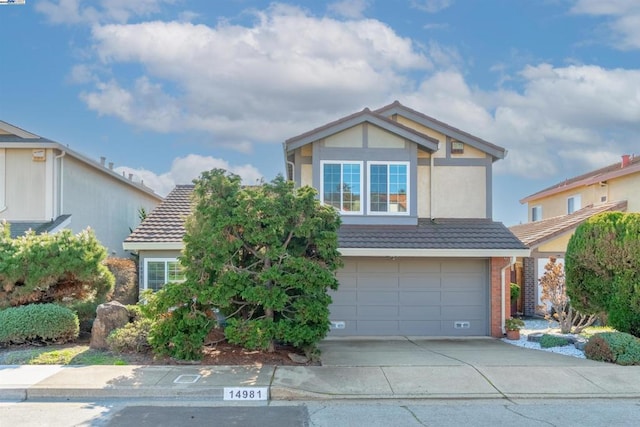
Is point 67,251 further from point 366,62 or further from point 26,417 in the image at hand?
point 366,62

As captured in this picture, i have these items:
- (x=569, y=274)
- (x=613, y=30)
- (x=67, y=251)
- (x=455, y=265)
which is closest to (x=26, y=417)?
(x=67, y=251)

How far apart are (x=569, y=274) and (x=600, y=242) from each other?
1.16 meters

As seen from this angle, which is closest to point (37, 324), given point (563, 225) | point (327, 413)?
point (327, 413)

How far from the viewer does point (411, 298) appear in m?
13.3

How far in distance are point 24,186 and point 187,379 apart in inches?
406

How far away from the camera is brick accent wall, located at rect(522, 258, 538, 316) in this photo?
56.0 feet

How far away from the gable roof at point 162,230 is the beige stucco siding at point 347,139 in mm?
4039

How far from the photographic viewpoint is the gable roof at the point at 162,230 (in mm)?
12898

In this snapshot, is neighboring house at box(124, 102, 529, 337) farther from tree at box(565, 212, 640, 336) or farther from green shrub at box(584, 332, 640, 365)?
green shrub at box(584, 332, 640, 365)

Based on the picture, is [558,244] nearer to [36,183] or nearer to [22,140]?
[36,183]

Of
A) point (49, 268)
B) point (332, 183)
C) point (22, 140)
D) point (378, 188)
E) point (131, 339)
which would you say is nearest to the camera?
point (131, 339)

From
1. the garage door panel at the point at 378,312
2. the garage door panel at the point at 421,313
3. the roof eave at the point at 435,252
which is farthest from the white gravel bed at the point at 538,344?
the garage door panel at the point at 378,312

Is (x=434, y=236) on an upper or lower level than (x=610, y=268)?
upper

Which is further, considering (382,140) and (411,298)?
(382,140)
